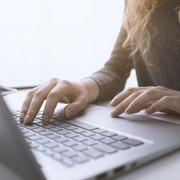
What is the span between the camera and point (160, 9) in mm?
746

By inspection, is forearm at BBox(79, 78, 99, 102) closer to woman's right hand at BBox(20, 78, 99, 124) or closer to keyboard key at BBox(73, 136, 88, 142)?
woman's right hand at BBox(20, 78, 99, 124)

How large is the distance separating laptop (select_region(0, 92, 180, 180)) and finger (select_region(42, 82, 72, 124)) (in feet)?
0.07

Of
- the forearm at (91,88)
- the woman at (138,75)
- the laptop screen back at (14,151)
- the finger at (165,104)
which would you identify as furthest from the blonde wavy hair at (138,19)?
the laptop screen back at (14,151)

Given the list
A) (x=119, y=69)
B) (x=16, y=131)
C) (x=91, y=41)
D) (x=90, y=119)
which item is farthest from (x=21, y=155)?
(x=91, y=41)

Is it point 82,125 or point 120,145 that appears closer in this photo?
point 120,145

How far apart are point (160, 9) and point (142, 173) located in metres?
0.67

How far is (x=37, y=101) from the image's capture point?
484 millimetres

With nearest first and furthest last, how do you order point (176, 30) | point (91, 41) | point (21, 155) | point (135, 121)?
point (21, 155), point (135, 121), point (176, 30), point (91, 41)

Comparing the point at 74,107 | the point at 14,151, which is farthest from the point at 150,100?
the point at 14,151

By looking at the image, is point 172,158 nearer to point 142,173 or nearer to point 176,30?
point 142,173

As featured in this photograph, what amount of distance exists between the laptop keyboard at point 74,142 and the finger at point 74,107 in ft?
0.23

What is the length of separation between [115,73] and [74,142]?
64cm

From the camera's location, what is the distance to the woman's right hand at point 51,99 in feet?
1.43

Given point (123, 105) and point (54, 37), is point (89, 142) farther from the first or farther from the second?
point (54, 37)
